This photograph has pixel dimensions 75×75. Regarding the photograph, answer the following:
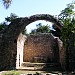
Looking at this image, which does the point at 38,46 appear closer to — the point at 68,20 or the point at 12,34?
the point at 12,34

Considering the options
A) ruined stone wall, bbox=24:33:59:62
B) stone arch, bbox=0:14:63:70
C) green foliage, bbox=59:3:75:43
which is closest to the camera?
green foliage, bbox=59:3:75:43

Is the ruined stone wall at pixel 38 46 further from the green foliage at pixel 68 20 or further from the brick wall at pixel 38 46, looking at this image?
the green foliage at pixel 68 20

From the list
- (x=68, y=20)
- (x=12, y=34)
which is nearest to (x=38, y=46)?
(x=12, y=34)

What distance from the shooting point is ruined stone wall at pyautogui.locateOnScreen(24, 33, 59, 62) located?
2498 cm

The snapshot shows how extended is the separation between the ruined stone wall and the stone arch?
21.4 ft

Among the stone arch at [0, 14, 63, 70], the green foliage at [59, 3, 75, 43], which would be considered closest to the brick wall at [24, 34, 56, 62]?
the stone arch at [0, 14, 63, 70]

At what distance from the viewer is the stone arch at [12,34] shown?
18.3m

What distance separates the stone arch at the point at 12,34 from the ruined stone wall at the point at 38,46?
6524 millimetres

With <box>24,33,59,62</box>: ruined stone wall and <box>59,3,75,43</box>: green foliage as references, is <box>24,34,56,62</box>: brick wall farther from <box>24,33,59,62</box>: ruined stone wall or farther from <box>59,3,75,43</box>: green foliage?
<box>59,3,75,43</box>: green foliage

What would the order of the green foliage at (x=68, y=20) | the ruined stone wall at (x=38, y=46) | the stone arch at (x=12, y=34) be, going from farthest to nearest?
the ruined stone wall at (x=38, y=46) < the stone arch at (x=12, y=34) < the green foliage at (x=68, y=20)

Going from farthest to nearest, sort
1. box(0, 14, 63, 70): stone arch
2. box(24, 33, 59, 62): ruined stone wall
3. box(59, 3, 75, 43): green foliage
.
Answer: box(24, 33, 59, 62): ruined stone wall
box(0, 14, 63, 70): stone arch
box(59, 3, 75, 43): green foliage

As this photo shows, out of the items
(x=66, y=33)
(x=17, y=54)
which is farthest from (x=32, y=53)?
(x=66, y=33)

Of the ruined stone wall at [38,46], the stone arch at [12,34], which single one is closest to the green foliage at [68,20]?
the stone arch at [12,34]

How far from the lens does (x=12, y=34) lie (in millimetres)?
18484
